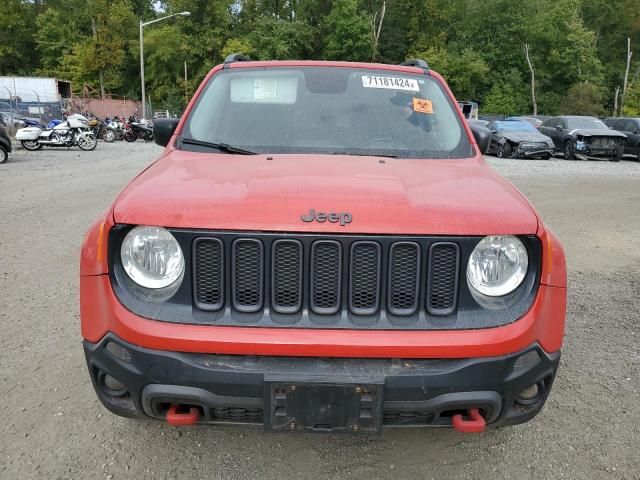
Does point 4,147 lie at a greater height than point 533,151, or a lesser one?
greater

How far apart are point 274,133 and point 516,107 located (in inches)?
2292

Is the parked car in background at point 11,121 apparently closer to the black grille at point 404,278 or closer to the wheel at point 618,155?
the wheel at point 618,155

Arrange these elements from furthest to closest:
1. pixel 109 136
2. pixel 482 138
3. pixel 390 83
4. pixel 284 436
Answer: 1. pixel 109 136
2. pixel 482 138
3. pixel 390 83
4. pixel 284 436

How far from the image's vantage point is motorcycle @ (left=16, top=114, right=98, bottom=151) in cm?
1945

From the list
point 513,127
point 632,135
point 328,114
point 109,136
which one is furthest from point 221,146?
point 109,136

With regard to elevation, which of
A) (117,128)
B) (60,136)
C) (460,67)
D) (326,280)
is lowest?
(117,128)

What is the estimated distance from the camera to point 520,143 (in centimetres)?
2028

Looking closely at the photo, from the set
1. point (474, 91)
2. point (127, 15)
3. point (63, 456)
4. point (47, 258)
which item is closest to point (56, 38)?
point (127, 15)

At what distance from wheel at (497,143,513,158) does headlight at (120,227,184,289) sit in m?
20.4

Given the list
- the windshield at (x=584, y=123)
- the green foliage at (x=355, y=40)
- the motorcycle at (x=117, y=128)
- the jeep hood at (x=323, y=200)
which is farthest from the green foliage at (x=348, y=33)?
Result: the jeep hood at (x=323, y=200)

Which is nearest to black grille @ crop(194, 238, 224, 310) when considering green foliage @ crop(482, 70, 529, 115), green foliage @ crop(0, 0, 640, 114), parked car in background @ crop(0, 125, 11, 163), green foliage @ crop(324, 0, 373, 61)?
parked car in background @ crop(0, 125, 11, 163)

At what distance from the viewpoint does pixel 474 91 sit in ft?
189

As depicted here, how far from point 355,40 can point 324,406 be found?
54473 millimetres

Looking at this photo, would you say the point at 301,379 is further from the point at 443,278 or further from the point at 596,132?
the point at 596,132
